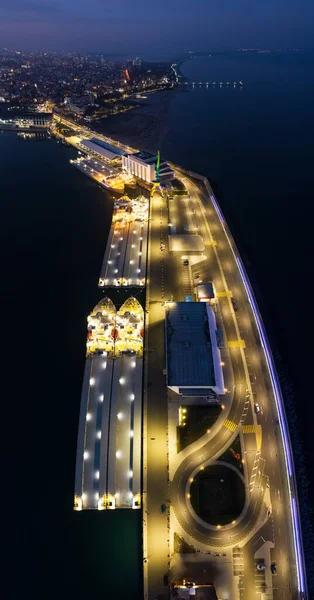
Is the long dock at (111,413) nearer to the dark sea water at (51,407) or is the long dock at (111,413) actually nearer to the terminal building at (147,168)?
the dark sea water at (51,407)

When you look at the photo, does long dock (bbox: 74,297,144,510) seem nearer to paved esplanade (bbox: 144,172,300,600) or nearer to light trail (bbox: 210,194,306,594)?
paved esplanade (bbox: 144,172,300,600)

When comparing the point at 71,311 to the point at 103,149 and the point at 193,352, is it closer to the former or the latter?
the point at 193,352

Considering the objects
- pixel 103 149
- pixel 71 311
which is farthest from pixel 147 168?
pixel 71 311

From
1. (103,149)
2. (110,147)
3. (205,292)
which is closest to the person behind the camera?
(205,292)

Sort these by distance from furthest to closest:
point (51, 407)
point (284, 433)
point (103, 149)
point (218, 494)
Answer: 1. point (103, 149)
2. point (51, 407)
3. point (284, 433)
4. point (218, 494)

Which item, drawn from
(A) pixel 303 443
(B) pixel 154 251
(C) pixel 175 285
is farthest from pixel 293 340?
(B) pixel 154 251

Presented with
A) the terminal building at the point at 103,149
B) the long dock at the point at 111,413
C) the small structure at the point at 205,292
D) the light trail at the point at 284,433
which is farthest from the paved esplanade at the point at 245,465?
the terminal building at the point at 103,149

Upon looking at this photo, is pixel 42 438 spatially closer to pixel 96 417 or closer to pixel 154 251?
pixel 96 417
